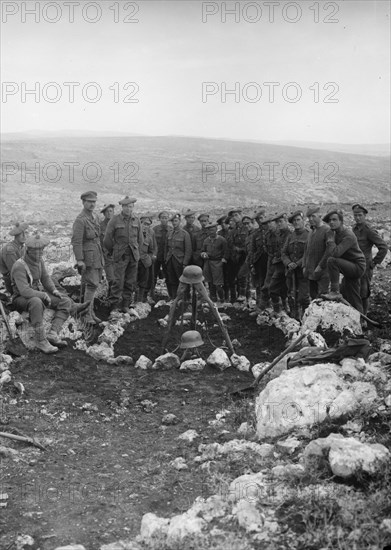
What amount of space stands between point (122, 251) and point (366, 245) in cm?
410

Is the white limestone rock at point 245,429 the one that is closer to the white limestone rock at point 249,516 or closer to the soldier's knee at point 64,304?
the white limestone rock at point 249,516

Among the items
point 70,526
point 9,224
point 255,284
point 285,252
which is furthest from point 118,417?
point 9,224

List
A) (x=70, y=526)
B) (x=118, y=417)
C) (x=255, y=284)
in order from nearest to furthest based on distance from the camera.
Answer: (x=70, y=526) → (x=118, y=417) → (x=255, y=284)

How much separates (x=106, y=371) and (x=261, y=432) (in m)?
2.83

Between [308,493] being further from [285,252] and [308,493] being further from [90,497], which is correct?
[285,252]

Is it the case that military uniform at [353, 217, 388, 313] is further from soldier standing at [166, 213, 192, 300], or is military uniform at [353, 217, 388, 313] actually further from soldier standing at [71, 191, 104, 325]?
soldier standing at [71, 191, 104, 325]

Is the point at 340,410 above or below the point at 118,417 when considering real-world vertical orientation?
above

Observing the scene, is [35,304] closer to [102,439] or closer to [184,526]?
[102,439]

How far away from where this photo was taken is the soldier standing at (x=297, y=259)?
937 centimetres

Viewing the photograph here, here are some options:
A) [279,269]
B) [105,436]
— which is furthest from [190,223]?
[105,436]

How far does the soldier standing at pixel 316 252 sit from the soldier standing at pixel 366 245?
22.4 inches

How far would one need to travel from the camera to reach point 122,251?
395 inches

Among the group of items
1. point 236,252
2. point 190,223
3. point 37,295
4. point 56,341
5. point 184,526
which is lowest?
point 184,526

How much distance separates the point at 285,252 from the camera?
31.3 feet
